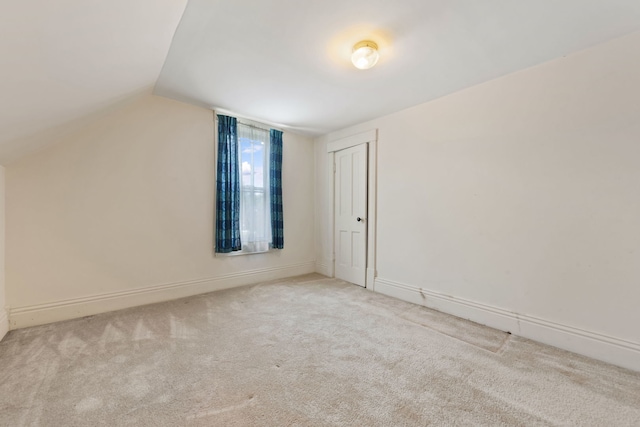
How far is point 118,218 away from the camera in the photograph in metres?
2.59

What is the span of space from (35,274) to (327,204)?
3239mm

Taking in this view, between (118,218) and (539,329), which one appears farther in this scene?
(118,218)

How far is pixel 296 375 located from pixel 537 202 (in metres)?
2.28

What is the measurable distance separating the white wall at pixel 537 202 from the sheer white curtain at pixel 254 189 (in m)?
1.87

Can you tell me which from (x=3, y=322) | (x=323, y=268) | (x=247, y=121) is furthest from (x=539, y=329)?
(x=3, y=322)

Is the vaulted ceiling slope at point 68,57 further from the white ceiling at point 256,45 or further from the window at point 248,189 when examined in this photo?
the window at point 248,189

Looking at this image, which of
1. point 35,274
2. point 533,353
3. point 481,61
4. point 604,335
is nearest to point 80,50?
point 35,274

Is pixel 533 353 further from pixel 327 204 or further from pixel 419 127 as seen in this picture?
pixel 327 204

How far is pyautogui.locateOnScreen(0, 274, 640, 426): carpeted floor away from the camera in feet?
4.14

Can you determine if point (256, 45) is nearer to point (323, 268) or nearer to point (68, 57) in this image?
point (68, 57)

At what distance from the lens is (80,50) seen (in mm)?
1358

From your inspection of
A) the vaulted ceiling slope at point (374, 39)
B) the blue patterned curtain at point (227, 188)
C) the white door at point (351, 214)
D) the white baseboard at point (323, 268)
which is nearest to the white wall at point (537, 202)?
the vaulted ceiling slope at point (374, 39)

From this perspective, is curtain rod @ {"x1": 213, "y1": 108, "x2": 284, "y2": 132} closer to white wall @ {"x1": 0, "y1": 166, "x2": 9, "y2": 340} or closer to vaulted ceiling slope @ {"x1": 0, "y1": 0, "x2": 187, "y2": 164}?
vaulted ceiling slope @ {"x1": 0, "y1": 0, "x2": 187, "y2": 164}

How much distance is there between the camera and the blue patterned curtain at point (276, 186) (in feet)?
11.9
